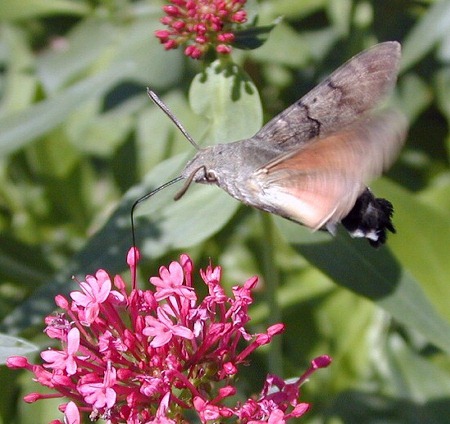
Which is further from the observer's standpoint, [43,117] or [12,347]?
[43,117]

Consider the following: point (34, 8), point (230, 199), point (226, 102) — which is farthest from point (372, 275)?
point (34, 8)

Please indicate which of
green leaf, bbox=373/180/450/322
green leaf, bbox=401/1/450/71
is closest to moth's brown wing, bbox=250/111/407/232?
green leaf, bbox=373/180/450/322

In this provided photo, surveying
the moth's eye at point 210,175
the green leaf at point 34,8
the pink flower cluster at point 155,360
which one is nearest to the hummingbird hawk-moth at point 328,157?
the moth's eye at point 210,175

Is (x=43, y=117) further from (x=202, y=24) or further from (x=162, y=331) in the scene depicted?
(x=162, y=331)

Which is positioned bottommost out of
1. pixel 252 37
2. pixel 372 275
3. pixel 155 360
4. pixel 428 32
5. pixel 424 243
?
pixel 424 243

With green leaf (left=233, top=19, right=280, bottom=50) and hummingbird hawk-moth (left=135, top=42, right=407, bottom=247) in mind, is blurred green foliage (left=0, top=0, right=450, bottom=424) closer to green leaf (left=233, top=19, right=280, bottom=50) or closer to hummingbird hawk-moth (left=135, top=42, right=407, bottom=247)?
green leaf (left=233, top=19, right=280, bottom=50)

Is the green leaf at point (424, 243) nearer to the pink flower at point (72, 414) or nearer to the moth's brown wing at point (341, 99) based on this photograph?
the moth's brown wing at point (341, 99)

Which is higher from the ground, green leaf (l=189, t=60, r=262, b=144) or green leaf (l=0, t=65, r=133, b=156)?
green leaf (l=189, t=60, r=262, b=144)

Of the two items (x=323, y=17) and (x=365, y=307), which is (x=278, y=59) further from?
(x=365, y=307)
